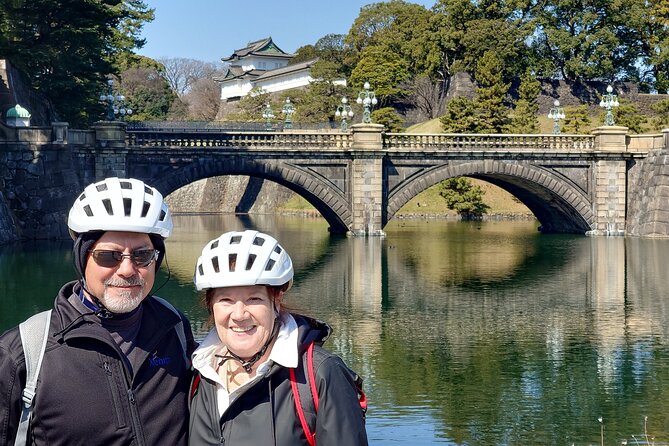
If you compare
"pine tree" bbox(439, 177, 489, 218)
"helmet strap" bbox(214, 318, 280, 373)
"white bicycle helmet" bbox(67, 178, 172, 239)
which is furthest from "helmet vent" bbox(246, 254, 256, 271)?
"pine tree" bbox(439, 177, 489, 218)

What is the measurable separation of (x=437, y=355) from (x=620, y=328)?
16.2ft

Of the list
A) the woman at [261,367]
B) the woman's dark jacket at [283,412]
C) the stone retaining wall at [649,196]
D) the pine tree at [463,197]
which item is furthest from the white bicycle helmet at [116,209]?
the pine tree at [463,197]

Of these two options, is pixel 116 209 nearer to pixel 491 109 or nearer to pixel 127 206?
pixel 127 206

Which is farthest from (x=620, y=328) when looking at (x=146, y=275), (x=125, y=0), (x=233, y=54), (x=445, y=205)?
(x=233, y=54)

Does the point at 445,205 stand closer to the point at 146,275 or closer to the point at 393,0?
the point at 393,0

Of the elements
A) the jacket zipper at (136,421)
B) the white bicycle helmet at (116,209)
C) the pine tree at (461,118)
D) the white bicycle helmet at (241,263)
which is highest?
the pine tree at (461,118)

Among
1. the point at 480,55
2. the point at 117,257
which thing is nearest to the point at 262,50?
the point at 480,55

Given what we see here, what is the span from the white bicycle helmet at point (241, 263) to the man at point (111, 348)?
47 cm

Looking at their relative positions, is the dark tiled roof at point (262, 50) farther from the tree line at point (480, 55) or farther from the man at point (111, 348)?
the man at point (111, 348)

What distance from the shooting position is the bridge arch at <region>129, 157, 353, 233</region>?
46.6 meters

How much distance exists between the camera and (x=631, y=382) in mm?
15641

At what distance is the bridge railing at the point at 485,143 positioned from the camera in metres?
49.5

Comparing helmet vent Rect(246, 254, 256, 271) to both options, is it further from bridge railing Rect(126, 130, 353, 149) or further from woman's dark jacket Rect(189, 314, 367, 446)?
bridge railing Rect(126, 130, 353, 149)

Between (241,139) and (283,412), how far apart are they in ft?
144
